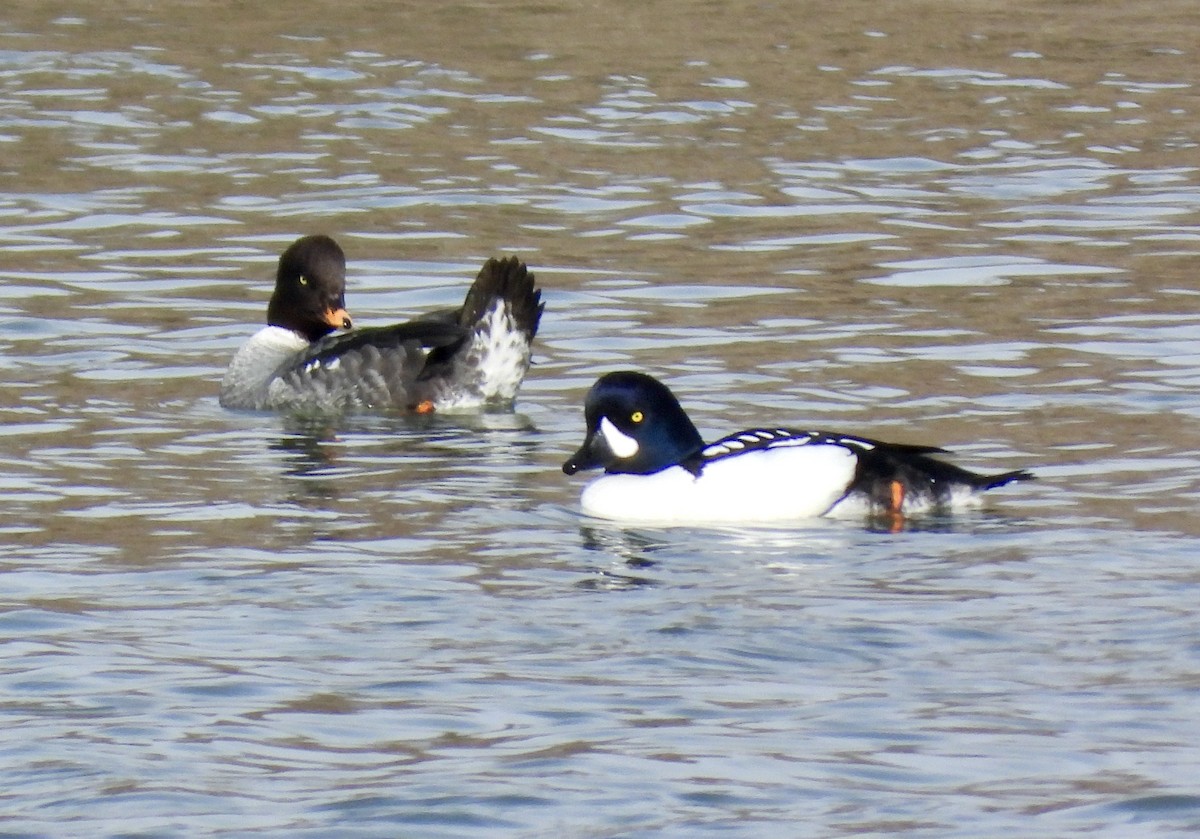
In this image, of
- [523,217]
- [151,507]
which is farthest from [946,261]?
[151,507]

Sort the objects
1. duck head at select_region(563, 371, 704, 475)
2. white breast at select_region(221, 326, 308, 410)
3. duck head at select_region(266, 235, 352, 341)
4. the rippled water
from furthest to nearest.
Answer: duck head at select_region(266, 235, 352, 341)
white breast at select_region(221, 326, 308, 410)
duck head at select_region(563, 371, 704, 475)
the rippled water

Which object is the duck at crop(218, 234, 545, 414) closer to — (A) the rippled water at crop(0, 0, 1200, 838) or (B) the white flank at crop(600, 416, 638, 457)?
(A) the rippled water at crop(0, 0, 1200, 838)

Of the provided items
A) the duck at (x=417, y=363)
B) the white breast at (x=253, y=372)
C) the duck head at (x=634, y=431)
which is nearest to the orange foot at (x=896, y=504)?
the duck head at (x=634, y=431)

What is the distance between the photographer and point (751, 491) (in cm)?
1034

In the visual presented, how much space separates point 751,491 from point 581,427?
2462 millimetres

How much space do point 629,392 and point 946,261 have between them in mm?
5937

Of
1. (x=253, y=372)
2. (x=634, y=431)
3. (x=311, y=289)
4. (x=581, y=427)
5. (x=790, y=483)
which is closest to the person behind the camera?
(x=790, y=483)

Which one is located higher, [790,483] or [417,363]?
[417,363]

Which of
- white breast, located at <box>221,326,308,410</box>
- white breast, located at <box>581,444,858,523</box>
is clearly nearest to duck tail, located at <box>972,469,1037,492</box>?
white breast, located at <box>581,444,858,523</box>

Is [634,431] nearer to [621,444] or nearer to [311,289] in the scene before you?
[621,444]

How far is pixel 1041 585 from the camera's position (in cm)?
889

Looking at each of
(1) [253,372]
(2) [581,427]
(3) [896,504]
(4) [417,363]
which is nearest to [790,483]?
(3) [896,504]

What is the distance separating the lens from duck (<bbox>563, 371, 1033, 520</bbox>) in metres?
10.3

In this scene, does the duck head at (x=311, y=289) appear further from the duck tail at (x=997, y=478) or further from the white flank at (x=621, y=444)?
the duck tail at (x=997, y=478)
